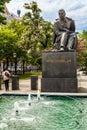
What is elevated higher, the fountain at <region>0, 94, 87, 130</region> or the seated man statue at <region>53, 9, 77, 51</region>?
the seated man statue at <region>53, 9, 77, 51</region>

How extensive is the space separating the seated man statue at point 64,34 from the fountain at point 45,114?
15.2 feet

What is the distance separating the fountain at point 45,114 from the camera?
11609mm

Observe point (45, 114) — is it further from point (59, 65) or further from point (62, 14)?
point (62, 14)

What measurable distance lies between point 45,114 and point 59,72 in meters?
8.69

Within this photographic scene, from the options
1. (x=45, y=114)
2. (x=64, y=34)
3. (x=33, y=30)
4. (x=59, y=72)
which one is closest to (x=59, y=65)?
(x=59, y=72)

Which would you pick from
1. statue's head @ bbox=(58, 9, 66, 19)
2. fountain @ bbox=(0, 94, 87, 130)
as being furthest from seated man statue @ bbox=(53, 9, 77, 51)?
fountain @ bbox=(0, 94, 87, 130)

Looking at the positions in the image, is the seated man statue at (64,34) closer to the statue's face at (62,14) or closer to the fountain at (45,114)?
the statue's face at (62,14)

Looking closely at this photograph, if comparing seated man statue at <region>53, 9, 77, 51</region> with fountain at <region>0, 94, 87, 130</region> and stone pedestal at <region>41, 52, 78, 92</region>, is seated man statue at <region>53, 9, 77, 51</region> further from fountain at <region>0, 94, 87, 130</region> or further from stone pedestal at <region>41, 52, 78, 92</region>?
fountain at <region>0, 94, 87, 130</region>

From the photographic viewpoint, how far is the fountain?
1161 cm

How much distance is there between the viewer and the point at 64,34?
22.9 metres

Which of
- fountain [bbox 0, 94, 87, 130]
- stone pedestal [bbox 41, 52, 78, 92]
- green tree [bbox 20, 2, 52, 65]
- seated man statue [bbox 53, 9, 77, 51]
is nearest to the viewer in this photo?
fountain [bbox 0, 94, 87, 130]

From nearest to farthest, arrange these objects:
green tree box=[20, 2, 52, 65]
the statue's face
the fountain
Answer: the fountain < the statue's face < green tree box=[20, 2, 52, 65]

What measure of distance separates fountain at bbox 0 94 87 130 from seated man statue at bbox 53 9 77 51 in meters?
4.63

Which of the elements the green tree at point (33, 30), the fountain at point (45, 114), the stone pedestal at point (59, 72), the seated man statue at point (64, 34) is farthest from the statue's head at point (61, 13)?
the green tree at point (33, 30)
